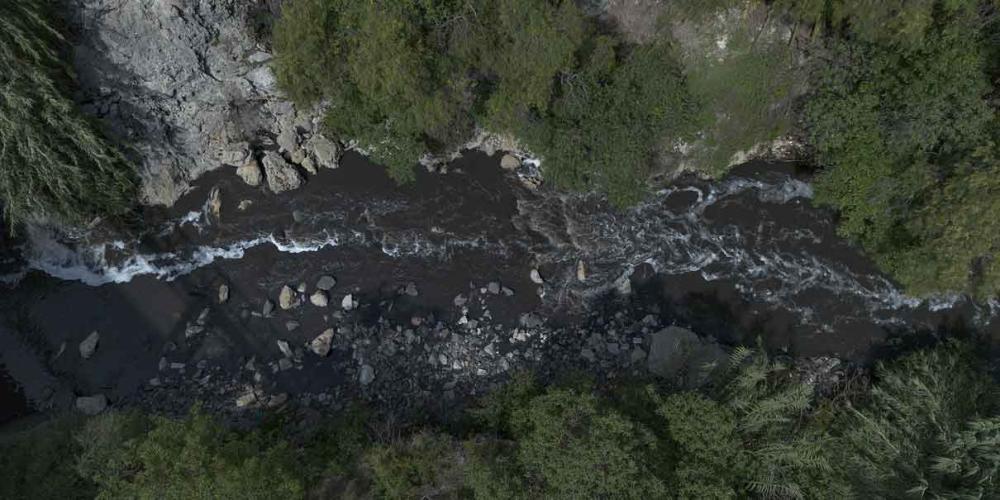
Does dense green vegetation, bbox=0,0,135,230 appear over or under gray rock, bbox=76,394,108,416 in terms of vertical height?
over

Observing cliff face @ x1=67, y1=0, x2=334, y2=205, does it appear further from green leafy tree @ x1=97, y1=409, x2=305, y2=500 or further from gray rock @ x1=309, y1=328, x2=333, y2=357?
green leafy tree @ x1=97, y1=409, x2=305, y2=500

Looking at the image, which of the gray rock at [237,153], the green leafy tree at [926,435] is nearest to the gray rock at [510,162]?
the gray rock at [237,153]

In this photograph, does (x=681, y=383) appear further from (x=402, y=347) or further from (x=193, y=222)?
(x=193, y=222)

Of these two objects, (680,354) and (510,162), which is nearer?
(680,354)

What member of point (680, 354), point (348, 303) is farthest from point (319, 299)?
point (680, 354)

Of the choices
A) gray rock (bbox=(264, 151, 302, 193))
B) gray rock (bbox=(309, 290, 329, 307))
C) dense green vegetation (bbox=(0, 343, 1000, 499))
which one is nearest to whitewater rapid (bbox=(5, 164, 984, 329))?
gray rock (bbox=(264, 151, 302, 193))

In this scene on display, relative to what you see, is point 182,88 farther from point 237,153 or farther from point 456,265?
point 456,265
